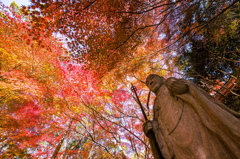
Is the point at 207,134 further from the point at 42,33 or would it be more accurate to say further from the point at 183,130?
the point at 42,33

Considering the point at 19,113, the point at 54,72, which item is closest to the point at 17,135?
the point at 19,113

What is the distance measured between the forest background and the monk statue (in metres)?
1.86

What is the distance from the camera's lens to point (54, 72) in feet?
32.3

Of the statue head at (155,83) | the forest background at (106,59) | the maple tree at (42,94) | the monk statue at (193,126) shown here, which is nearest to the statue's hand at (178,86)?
the monk statue at (193,126)

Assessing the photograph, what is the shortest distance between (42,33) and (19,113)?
5.51 m

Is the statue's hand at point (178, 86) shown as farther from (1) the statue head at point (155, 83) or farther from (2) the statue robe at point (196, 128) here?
(1) the statue head at point (155, 83)

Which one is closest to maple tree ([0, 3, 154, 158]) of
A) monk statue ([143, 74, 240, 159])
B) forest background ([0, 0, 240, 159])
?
forest background ([0, 0, 240, 159])

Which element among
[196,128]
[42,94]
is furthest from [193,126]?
[42,94]

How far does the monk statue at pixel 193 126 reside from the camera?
1.31 metres

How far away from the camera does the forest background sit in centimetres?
496

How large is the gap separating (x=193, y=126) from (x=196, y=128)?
0.14ft

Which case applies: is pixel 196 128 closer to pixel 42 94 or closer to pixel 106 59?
pixel 106 59

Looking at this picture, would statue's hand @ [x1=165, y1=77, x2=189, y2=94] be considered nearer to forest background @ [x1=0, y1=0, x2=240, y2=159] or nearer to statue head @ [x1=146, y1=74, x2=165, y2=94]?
statue head @ [x1=146, y1=74, x2=165, y2=94]

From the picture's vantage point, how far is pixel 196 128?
1.63 m
